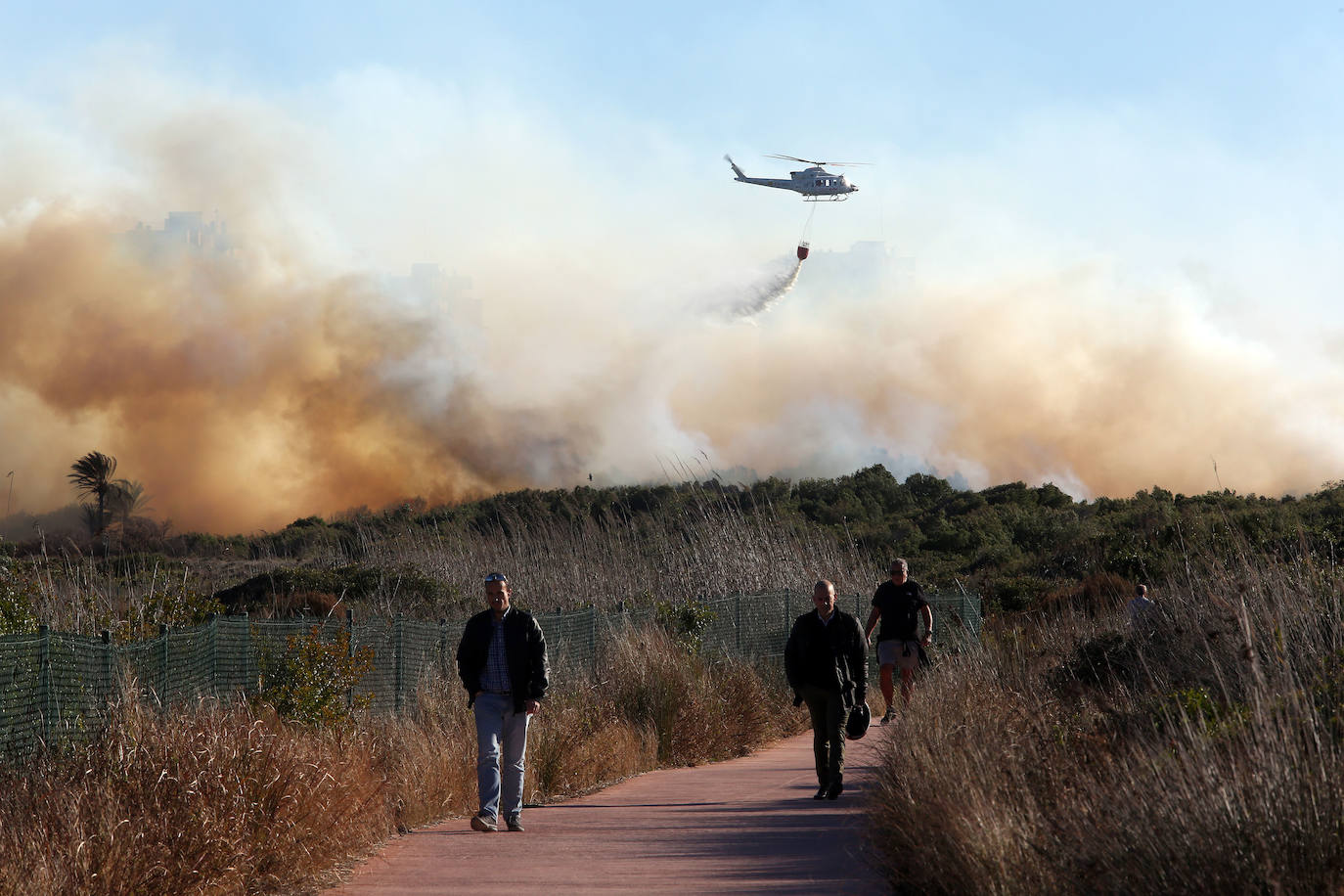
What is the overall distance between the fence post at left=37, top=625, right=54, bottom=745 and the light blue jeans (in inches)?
124

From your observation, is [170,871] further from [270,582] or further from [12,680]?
[270,582]

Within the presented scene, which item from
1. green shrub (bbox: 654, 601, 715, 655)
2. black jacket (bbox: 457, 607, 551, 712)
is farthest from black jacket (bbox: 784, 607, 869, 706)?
green shrub (bbox: 654, 601, 715, 655)

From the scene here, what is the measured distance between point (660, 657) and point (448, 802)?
220 inches

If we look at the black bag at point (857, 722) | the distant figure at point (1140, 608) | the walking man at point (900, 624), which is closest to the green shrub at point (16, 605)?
the black bag at point (857, 722)

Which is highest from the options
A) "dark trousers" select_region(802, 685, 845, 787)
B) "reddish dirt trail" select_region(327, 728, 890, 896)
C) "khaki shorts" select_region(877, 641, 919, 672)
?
"khaki shorts" select_region(877, 641, 919, 672)

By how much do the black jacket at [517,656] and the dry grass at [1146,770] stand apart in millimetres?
2830

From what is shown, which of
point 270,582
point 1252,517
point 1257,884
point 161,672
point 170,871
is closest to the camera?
point 1257,884

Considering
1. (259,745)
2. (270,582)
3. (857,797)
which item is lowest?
(857,797)

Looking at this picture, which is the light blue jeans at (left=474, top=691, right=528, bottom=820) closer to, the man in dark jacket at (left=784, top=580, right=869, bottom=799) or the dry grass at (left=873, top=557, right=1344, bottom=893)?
the man in dark jacket at (left=784, top=580, right=869, bottom=799)

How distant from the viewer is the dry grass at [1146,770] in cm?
663

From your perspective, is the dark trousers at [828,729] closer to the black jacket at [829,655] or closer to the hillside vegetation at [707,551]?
the black jacket at [829,655]

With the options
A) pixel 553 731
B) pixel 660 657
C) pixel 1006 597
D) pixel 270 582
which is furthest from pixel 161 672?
pixel 1006 597

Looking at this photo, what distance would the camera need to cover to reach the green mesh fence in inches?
392

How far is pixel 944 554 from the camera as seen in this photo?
6488 centimetres
